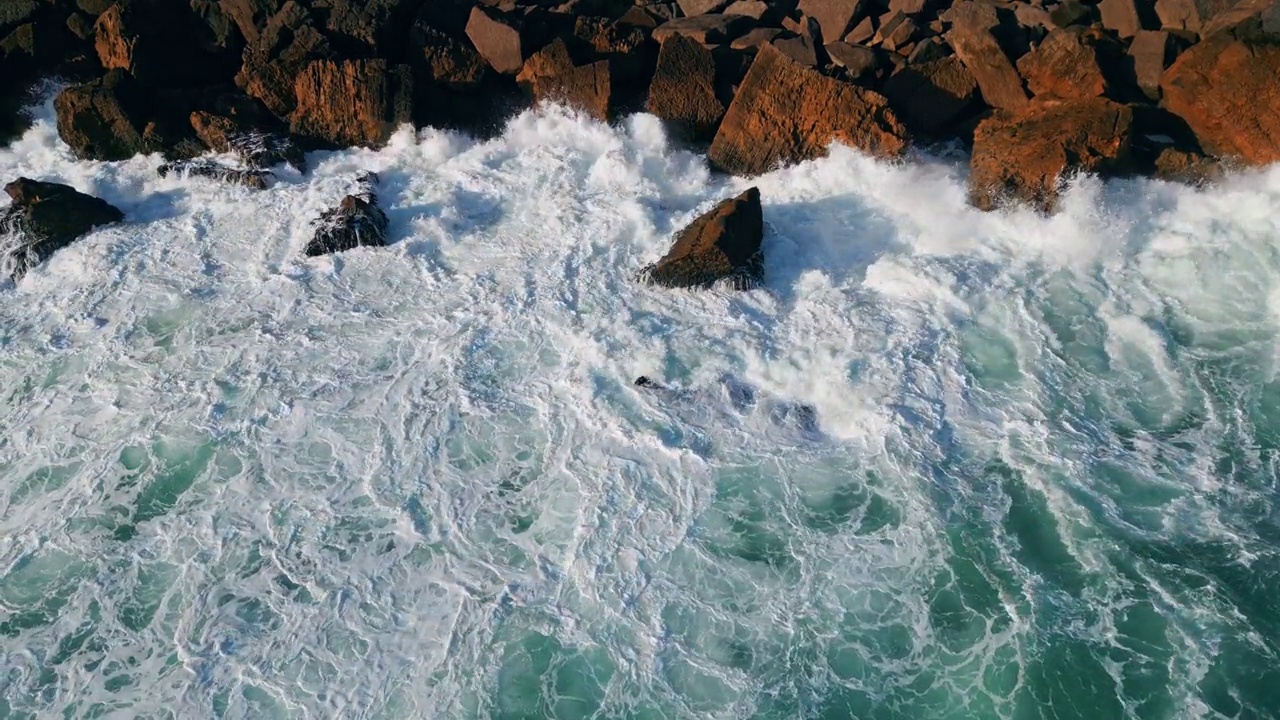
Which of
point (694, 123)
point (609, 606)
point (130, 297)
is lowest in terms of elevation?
point (130, 297)

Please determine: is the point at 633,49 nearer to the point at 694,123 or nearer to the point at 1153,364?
the point at 694,123

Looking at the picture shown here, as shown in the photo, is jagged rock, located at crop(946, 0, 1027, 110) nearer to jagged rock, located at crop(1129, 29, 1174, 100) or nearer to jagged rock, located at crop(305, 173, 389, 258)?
jagged rock, located at crop(1129, 29, 1174, 100)

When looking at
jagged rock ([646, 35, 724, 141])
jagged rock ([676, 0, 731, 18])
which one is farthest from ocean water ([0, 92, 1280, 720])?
jagged rock ([676, 0, 731, 18])

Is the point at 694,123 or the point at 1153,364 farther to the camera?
the point at 694,123

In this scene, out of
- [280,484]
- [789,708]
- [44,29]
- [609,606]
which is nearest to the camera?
[789,708]

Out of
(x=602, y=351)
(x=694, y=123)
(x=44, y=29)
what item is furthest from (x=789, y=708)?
(x=44, y=29)

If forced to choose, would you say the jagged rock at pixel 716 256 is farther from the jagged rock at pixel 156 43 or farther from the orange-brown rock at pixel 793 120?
the jagged rock at pixel 156 43

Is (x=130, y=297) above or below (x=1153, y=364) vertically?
below

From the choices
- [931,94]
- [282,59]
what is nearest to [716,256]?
[931,94]
